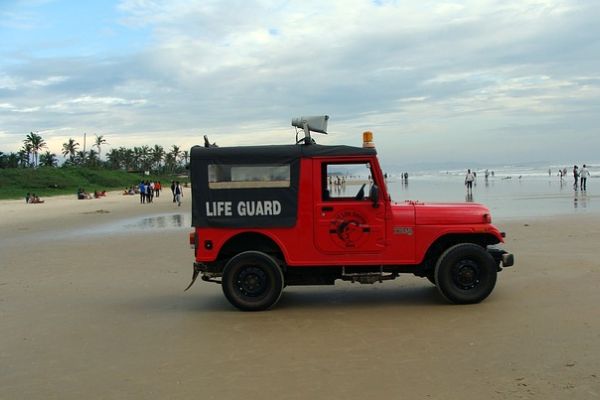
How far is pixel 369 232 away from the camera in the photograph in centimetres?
716

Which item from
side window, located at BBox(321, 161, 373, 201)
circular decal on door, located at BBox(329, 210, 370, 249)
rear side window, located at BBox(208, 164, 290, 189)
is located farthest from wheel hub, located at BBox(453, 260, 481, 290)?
rear side window, located at BBox(208, 164, 290, 189)

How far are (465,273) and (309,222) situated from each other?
213 cm

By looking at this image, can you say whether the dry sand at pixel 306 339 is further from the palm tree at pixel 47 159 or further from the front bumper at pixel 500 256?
the palm tree at pixel 47 159

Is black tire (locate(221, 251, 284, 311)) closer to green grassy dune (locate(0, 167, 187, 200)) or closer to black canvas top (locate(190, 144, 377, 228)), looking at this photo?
black canvas top (locate(190, 144, 377, 228))

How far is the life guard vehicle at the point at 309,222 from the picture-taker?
7.16 meters

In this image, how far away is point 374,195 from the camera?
709 centimetres

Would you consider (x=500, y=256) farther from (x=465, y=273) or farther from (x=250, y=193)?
(x=250, y=193)

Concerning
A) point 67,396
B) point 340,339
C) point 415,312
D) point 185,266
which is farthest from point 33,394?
point 185,266

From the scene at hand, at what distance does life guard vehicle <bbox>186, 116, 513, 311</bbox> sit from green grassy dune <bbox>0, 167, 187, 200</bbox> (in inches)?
1916

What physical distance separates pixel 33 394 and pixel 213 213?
10.4 feet

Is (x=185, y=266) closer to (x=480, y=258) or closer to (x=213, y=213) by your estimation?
(x=213, y=213)

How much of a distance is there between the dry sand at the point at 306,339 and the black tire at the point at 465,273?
205mm

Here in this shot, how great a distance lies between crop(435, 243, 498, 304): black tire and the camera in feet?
23.4

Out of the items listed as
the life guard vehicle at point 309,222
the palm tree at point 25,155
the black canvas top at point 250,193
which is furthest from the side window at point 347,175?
the palm tree at point 25,155
